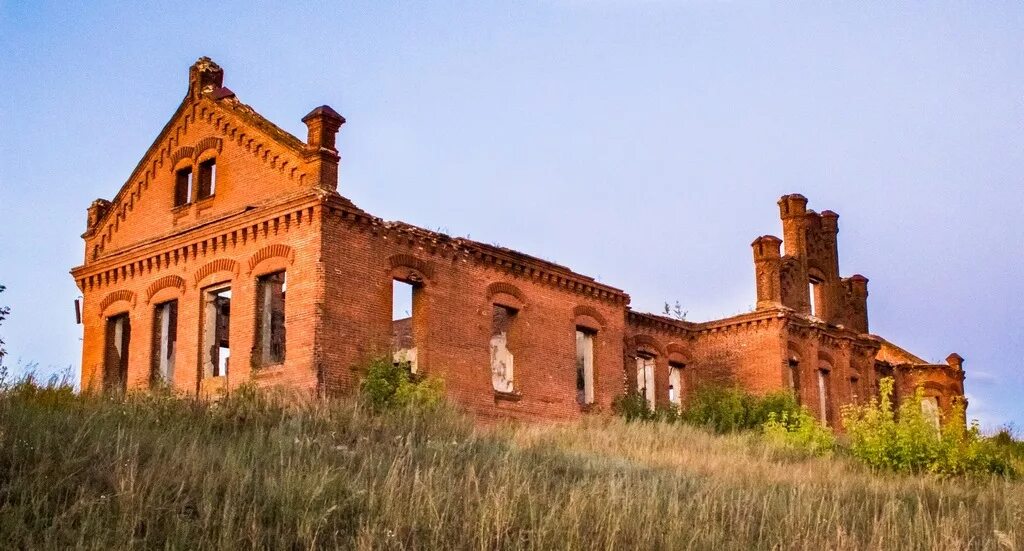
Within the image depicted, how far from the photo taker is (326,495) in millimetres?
8516

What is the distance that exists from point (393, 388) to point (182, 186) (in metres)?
7.96

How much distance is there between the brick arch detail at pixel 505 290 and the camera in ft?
76.1

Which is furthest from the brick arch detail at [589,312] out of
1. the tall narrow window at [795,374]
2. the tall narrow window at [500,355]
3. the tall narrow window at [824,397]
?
the tall narrow window at [824,397]

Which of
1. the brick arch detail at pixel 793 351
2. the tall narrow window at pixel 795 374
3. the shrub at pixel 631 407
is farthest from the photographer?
the tall narrow window at pixel 795 374

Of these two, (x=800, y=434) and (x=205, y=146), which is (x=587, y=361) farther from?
(x=205, y=146)

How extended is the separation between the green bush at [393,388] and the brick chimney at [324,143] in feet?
12.1

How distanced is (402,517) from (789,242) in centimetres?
2568

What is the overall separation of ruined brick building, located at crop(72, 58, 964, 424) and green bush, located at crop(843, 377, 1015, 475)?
7.13 metres

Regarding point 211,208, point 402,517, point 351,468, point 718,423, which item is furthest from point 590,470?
point 718,423

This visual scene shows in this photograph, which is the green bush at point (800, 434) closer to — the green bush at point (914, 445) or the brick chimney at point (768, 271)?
the green bush at point (914, 445)

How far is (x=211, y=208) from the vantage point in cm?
2252

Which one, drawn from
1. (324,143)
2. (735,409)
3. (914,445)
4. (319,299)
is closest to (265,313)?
(319,299)

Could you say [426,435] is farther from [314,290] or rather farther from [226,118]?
[226,118]

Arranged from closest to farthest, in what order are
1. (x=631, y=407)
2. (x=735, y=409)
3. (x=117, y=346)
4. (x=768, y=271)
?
1. (x=117, y=346)
2. (x=631, y=407)
3. (x=735, y=409)
4. (x=768, y=271)
